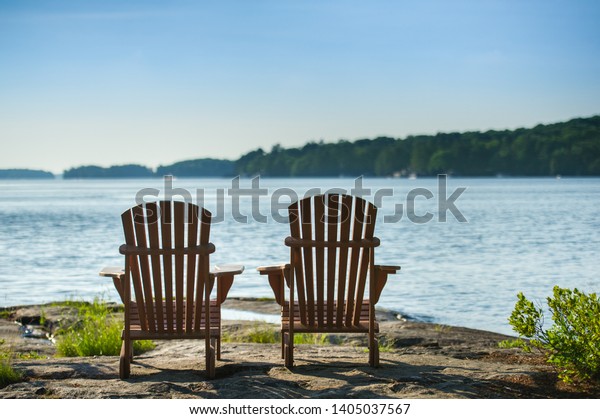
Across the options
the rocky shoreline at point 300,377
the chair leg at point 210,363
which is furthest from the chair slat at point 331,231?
the chair leg at point 210,363

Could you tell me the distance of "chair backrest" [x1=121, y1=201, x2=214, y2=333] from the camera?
4.35m

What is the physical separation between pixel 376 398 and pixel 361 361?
99 cm

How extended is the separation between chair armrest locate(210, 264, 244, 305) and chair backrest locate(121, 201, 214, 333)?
21 centimetres

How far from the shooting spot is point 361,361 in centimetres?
485

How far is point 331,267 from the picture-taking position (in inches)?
184

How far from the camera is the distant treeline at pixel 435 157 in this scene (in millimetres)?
45969

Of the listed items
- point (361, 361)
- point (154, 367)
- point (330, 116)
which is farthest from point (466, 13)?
point (330, 116)

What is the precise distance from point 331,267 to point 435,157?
197ft

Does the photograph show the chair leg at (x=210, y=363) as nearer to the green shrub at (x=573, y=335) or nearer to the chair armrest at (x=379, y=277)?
the chair armrest at (x=379, y=277)

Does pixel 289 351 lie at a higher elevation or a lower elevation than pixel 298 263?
lower

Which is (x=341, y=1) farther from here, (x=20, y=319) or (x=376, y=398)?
(x=376, y=398)

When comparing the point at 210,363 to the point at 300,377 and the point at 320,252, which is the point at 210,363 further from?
the point at 320,252

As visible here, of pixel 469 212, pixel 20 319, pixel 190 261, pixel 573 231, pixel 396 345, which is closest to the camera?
pixel 190 261

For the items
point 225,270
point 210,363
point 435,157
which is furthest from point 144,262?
point 435,157
